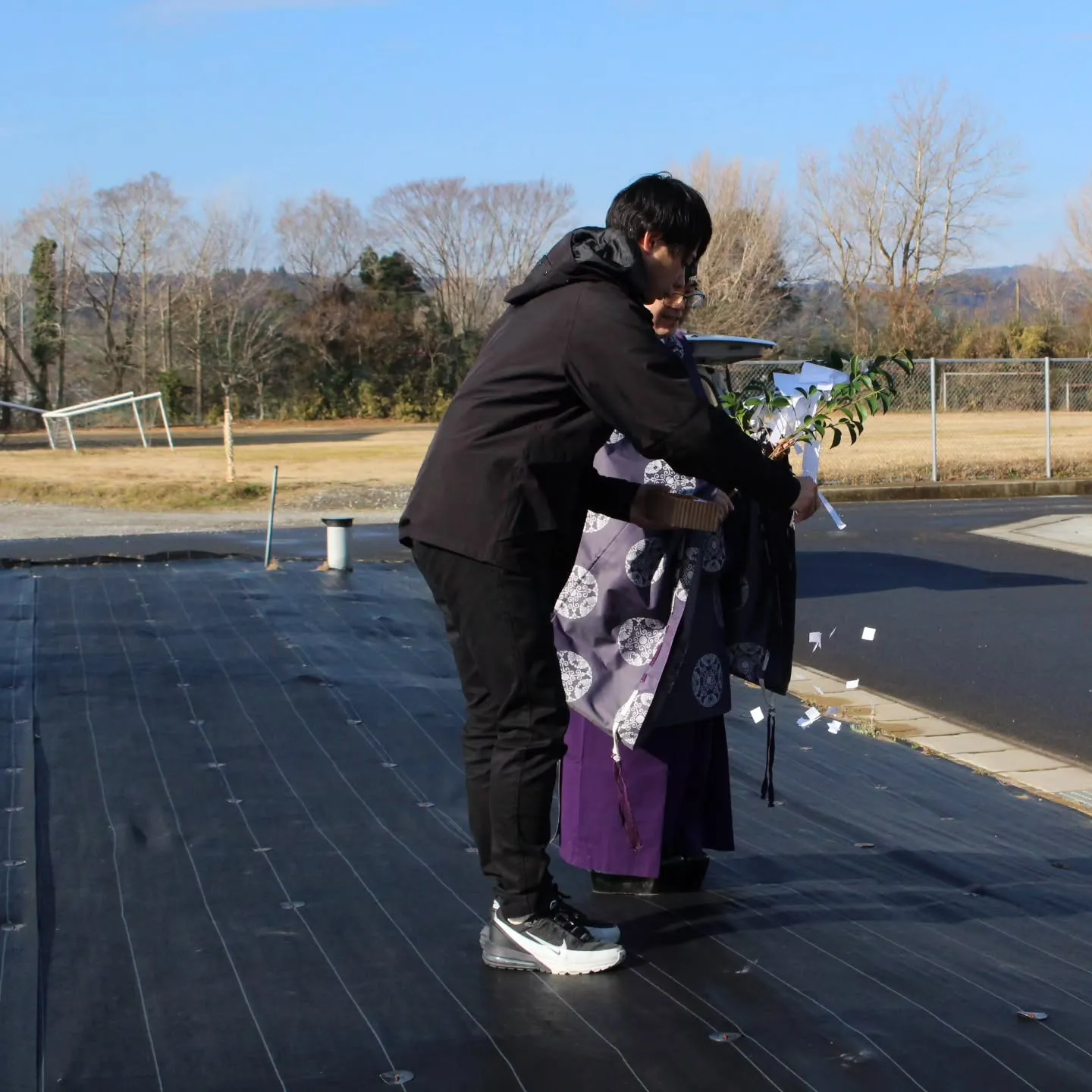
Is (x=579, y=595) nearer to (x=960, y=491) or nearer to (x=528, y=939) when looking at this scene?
(x=528, y=939)

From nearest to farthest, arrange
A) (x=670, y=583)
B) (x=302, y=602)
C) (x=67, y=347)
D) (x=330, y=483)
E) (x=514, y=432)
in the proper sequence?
(x=514, y=432) → (x=670, y=583) → (x=302, y=602) → (x=330, y=483) → (x=67, y=347)

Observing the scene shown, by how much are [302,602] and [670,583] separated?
16.0ft

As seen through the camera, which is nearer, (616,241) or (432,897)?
(616,241)

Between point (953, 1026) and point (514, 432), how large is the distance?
141cm

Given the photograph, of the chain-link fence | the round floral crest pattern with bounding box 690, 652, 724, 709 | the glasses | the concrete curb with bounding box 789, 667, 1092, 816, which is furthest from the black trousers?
the chain-link fence

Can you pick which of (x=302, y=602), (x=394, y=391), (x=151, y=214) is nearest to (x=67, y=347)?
(x=151, y=214)

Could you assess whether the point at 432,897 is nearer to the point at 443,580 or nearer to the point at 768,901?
the point at 768,901

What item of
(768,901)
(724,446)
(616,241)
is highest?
(616,241)

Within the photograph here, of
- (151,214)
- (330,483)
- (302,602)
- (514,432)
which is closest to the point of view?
(514,432)

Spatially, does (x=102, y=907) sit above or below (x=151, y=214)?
below

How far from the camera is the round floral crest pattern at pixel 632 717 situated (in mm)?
3307

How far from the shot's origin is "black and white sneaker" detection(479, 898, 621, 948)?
3.00 m

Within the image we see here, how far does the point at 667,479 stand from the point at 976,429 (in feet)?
87.9

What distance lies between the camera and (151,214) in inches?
1901
